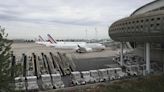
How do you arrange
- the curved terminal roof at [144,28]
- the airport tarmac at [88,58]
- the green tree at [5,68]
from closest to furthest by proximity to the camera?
1. the green tree at [5,68]
2. the curved terminal roof at [144,28]
3. the airport tarmac at [88,58]

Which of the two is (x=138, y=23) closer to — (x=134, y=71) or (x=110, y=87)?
(x=134, y=71)

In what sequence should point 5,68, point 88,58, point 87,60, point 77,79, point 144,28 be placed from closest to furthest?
point 5,68, point 77,79, point 144,28, point 87,60, point 88,58

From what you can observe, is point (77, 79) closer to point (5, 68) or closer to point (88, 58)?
point (5, 68)

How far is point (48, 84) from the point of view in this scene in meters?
28.3

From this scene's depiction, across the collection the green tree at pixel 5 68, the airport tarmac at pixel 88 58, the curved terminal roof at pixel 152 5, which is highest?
the curved terminal roof at pixel 152 5

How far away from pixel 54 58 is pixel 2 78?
32708 mm

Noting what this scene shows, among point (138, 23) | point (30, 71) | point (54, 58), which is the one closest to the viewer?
point (138, 23)

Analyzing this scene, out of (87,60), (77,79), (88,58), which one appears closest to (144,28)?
(77,79)

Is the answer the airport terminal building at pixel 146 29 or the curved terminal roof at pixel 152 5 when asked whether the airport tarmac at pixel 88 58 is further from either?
the curved terminal roof at pixel 152 5

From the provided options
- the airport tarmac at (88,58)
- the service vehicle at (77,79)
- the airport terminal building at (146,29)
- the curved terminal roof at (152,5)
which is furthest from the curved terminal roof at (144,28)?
the service vehicle at (77,79)

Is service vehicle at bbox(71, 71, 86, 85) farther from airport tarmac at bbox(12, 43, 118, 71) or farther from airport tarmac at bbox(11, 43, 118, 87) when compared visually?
airport tarmac at bbox(12, 43, 118, 71)

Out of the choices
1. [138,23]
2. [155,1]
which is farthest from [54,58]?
[155,1]

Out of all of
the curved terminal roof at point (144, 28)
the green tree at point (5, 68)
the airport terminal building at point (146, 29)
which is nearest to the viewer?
the green tree at point (5, 68)

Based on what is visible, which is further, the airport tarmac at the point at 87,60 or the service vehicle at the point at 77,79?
the airport tarmac at the point at 87,60
